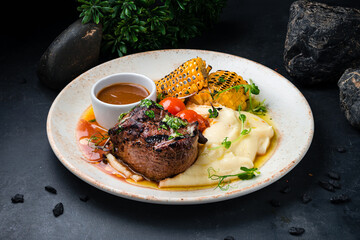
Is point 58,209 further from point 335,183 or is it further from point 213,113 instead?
point 335,183

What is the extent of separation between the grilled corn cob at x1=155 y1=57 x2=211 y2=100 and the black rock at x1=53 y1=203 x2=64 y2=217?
75.8 inches

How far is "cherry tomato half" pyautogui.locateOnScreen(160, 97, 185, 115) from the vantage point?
5195mm

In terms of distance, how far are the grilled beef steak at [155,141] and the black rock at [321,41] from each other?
2.58 m

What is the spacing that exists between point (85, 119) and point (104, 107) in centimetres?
55

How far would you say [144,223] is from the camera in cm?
425

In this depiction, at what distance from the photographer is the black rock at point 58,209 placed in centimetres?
436

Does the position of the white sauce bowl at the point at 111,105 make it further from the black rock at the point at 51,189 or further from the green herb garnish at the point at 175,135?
the black rock at the point at 51,189

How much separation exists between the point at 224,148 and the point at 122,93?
62.9 inches

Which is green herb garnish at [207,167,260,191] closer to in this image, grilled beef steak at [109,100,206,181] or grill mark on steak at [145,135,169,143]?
grilled beef steak at [109,100,206,181]

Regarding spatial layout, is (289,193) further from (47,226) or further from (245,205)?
(47,226)

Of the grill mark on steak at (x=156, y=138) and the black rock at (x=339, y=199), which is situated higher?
the grill mark on steak at (x=156, y=138)

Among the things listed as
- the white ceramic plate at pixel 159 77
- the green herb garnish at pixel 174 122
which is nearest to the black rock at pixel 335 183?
the white ceramic plate at pixel 159 77

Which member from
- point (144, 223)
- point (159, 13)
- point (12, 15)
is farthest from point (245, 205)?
point (12, 15)

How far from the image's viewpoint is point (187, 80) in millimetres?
5445
